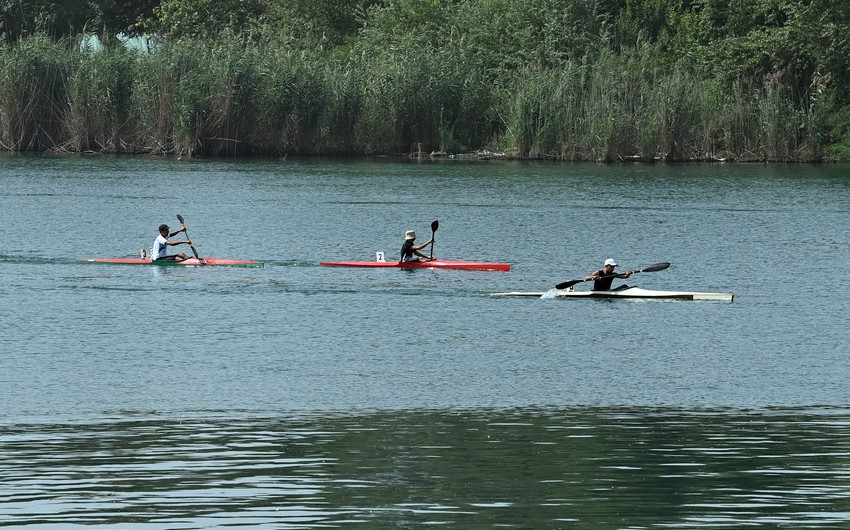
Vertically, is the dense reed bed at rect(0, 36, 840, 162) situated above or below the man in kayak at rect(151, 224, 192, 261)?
above

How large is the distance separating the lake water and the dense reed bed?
16.6m

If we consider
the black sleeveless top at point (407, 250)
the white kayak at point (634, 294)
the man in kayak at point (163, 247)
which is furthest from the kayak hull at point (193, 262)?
the white kayak at point (634, 294)

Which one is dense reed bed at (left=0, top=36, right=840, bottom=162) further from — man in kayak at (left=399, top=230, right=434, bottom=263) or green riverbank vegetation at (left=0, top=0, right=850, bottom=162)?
man in kayak at (left=399, top=230, right=434, bottom=263)

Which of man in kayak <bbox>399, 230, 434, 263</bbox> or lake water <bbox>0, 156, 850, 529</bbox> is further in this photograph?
man in kayak <bbox>399, 230, 434, 263</bbox>

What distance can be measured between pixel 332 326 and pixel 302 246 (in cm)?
1291

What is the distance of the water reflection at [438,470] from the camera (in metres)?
13.0

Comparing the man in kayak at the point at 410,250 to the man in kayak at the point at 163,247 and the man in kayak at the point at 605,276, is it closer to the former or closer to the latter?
the man in kayak at the point at 163,247

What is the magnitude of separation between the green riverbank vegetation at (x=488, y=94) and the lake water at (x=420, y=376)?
16.8 metres

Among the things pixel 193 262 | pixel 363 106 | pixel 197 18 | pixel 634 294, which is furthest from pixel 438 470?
pixel 197 18

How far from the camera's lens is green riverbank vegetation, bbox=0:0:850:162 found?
6222 centimetres

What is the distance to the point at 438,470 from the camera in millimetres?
14773

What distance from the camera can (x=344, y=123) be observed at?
65375 millimetres

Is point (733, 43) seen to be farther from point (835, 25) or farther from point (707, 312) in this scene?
point (707, 312)

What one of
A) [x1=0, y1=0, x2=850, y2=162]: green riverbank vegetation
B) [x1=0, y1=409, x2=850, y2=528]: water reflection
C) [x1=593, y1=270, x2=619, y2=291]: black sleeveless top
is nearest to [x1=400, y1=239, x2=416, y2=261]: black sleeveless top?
[x1=593, y1=270, x2=619, y2=291]: black sleeveless top
